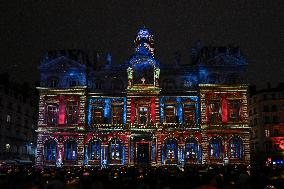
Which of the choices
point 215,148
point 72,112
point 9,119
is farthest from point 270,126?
point 9,119

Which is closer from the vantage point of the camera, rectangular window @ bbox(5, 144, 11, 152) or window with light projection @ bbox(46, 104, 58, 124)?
window with light projection @ bbox(46, 104, 58, 124)

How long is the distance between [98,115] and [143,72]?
860 centimetres

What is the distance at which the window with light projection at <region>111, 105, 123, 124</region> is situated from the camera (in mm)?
60906

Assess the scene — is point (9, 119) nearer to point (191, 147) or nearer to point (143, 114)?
point (143, 114)

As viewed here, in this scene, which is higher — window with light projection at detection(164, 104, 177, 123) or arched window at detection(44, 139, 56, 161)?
window with light projection at detection(164, 104, 177, 123)

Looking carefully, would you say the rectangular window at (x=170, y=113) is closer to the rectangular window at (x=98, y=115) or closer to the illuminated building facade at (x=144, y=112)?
the illuminated building facade at (x=144, y=112)

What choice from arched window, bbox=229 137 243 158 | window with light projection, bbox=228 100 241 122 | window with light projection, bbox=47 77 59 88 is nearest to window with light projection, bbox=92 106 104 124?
window with light projection, bbox=47 77 59 88

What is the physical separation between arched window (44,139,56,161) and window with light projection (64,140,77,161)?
1701 millimetres

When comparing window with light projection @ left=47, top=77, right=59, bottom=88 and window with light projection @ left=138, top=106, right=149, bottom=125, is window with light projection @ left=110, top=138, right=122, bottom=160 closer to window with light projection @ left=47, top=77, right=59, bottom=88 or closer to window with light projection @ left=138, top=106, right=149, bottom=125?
window with light projection @ left=138, top=106, right=149, bottom=125

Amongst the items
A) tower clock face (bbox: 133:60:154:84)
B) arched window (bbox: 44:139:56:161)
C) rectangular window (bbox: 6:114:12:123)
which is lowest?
arched window (bbox: 44:139:56:161)

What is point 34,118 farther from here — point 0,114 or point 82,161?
point 82,161

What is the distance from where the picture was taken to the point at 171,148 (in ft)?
197

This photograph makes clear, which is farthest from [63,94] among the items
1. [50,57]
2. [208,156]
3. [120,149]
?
[208,156]

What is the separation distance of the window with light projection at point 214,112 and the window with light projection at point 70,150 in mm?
18755
